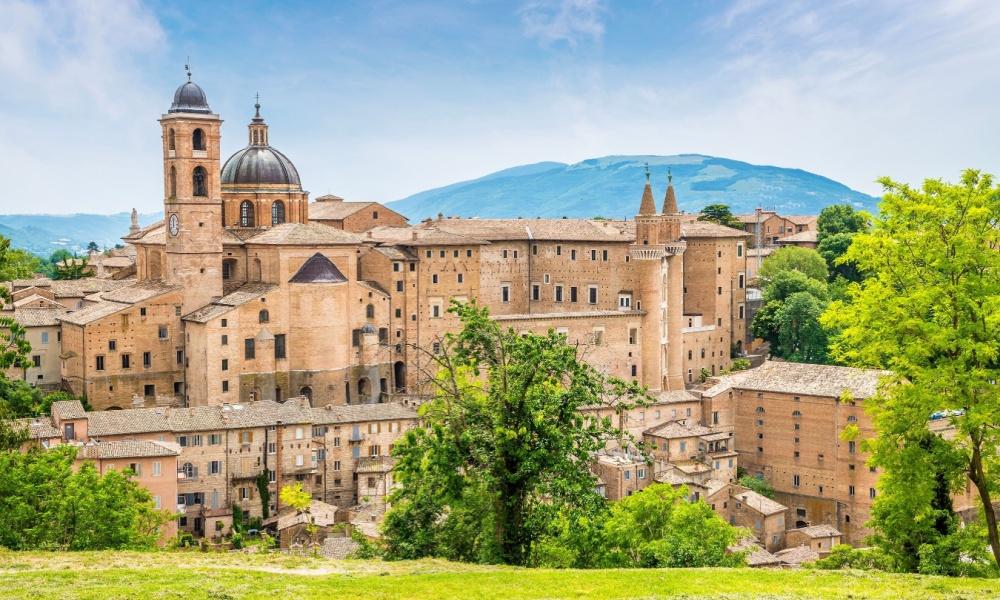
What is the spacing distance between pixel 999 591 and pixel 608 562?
13.7 metres

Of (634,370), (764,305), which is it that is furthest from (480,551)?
(764,305)

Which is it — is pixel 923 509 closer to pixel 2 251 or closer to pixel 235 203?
pixel 2 251

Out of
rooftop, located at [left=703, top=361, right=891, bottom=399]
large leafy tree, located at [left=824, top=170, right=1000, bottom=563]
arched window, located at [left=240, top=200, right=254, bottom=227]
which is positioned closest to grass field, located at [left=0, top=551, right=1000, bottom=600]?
large leafy tree, located at [left=824, top=170, right=1000, bottom=563]

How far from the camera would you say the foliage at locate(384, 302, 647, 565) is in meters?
26.7

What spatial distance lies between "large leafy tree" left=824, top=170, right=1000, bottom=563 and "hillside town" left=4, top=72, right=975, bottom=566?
24.4 m

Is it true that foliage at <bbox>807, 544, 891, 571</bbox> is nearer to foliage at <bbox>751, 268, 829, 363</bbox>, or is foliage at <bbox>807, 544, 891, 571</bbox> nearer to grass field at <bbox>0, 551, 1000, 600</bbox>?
grass field at <bbox>0, 551, 1000, 600</bbox>

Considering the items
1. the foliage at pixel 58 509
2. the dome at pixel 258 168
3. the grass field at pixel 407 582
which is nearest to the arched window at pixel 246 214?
the dome at pixel 258 168

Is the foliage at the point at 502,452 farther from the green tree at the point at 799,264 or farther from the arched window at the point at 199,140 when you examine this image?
the green tree at the point at 799,264

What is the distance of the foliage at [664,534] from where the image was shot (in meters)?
35.2

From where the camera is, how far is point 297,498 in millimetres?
50688

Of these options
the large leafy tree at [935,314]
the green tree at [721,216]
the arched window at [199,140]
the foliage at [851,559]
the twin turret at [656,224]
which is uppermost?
the arched window at [199,140]

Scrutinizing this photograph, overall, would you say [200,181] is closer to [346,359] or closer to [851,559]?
[346,359]

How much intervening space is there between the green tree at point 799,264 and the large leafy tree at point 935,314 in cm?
6092

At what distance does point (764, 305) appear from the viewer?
80.6 metres
